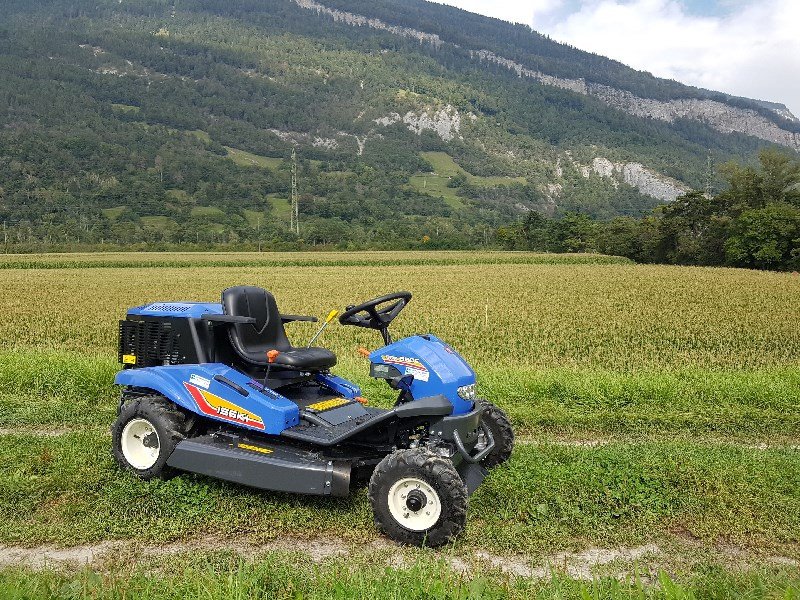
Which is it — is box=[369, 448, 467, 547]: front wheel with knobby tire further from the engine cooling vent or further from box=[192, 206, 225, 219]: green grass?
box=[192, 206, 225, 219]: green grass

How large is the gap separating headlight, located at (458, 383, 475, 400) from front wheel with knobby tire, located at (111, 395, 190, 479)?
276 centimetres

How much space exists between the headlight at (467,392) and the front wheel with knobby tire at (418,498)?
0.63m

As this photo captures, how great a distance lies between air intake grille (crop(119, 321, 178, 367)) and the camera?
266 inches

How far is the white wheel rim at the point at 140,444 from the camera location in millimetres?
6487

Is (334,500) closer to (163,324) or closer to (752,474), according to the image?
(163,324)

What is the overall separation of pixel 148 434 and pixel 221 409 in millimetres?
982

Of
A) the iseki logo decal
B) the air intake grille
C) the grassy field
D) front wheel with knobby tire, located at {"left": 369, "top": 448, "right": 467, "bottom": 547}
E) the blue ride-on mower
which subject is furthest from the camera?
the air intake grille

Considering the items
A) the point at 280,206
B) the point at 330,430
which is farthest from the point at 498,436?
the point at 280,206

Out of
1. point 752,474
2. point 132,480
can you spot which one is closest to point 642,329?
point 752,474

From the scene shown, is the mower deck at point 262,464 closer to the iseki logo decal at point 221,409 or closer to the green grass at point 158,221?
the iseki logo decal at point 221,409

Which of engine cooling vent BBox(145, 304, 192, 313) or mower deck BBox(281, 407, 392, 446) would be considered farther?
engine cooling vent BBox(145, 304, 192, 313)

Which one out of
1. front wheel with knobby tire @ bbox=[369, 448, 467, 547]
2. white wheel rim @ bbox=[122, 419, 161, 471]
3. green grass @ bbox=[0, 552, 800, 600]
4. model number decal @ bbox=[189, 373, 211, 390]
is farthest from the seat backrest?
green grass @ bbox=[0, 552, 800, 600]

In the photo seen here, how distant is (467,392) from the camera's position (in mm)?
5684

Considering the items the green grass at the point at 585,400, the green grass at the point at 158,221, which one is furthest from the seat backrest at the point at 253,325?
the green grass at the point at 158,221
